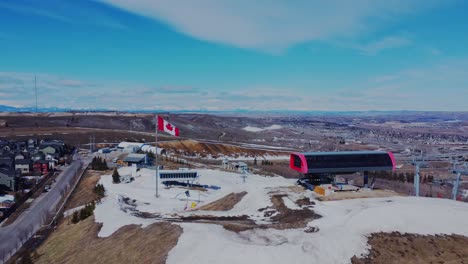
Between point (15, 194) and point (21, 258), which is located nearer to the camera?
point (21, 258)

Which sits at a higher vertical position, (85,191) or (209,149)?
(85,191)

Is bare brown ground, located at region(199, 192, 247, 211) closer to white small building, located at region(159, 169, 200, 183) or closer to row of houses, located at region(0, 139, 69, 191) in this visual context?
white small building, located at region(159, 169, 200, 183)

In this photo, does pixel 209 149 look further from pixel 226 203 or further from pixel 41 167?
pixel 226 203

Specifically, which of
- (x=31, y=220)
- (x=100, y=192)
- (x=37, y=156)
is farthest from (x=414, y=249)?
(x=37, y=156)

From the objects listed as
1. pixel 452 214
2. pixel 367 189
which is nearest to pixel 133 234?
pixel 452 214

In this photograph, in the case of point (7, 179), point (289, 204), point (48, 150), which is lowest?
point (7, 179)

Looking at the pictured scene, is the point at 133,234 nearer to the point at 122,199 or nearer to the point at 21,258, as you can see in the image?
the point at 21,258
